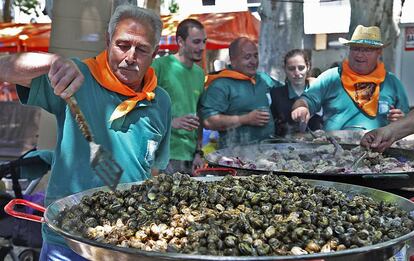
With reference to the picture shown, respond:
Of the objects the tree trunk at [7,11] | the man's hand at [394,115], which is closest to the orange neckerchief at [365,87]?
the man's hand at [394,115]

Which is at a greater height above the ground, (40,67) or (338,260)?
(40,67)

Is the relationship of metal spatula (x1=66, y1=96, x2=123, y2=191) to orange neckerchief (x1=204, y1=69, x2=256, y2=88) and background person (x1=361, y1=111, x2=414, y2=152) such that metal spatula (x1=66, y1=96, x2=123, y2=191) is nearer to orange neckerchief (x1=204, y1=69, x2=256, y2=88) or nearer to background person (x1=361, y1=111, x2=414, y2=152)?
background person (x1=361, y1=111, x2=414, y2=152)

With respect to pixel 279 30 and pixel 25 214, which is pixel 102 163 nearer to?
pixel 25 214

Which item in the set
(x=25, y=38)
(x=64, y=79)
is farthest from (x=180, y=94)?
(x=25, y=38)

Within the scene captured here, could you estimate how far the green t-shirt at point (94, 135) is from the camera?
286cm

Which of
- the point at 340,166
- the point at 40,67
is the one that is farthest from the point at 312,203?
the point at 340,166

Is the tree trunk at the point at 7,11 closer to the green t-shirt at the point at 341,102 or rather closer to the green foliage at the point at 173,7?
the green foliage at the point at 173,7

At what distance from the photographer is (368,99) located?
522 centimetres

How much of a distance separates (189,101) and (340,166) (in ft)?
6.81

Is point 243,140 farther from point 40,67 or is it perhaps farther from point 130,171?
point 40,67

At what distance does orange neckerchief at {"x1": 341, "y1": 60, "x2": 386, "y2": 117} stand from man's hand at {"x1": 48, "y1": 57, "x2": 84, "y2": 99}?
3.35 metres

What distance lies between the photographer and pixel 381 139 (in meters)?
3.91

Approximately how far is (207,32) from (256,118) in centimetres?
750

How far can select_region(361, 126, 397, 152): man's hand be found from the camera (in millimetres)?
3875
